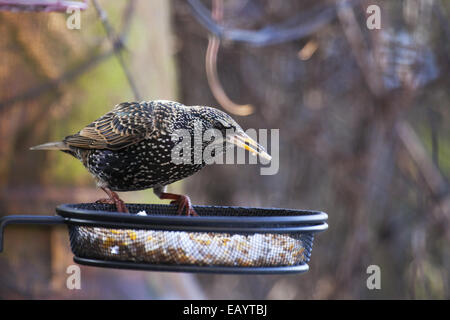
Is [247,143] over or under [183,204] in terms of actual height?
over

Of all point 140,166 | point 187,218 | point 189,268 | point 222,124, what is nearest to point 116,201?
point 140,166

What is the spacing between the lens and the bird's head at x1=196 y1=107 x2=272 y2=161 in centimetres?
312

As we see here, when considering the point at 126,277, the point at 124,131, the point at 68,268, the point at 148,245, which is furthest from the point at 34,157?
the point at 148,245

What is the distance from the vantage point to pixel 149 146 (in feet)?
11.3

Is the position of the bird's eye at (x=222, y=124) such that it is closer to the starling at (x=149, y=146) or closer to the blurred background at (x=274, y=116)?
the starling at (x=149, y=146)

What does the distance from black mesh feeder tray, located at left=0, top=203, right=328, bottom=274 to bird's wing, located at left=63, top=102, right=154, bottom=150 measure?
30.6 inches

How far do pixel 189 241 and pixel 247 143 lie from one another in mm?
720

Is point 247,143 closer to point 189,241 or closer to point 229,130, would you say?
point 229,130

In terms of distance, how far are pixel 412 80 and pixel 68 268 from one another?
396 centimetres

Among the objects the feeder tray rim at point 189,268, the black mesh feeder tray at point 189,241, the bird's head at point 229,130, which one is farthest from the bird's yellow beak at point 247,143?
the feeder tray rim at point 189,268

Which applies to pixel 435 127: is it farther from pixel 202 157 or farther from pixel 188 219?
pixel 188 219

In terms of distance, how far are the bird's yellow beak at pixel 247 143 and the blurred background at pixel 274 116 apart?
1694 mm

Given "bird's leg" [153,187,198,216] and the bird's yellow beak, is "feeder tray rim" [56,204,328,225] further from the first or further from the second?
"bird's leg" [153,187,198,216]

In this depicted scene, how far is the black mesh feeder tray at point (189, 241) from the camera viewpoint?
245cm
